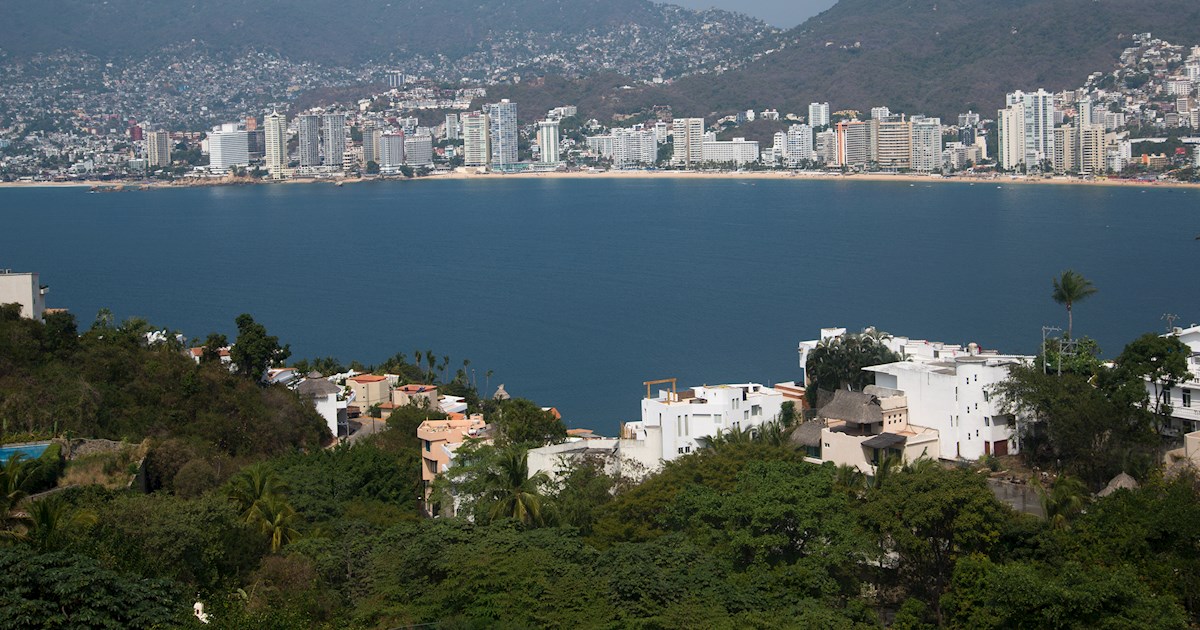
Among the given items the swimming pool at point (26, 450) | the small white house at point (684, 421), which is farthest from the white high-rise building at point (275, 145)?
the swimming pool at point (26, 450)

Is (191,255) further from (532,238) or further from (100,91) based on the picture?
(100,91)

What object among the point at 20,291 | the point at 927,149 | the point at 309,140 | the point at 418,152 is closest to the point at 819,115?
the point at 927,149

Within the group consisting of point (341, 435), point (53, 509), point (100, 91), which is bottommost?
point (341, 435)

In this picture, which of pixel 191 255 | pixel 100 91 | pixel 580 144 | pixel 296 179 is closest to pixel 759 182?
pixel 580 144

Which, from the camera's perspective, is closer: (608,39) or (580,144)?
(580,144)

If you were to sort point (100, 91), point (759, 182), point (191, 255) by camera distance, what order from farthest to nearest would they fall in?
point (100, 91) < point (759, 182) < point (191, 255)

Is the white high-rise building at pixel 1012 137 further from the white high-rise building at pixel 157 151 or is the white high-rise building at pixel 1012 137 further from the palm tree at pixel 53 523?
the palm tree at pixel 53 523
